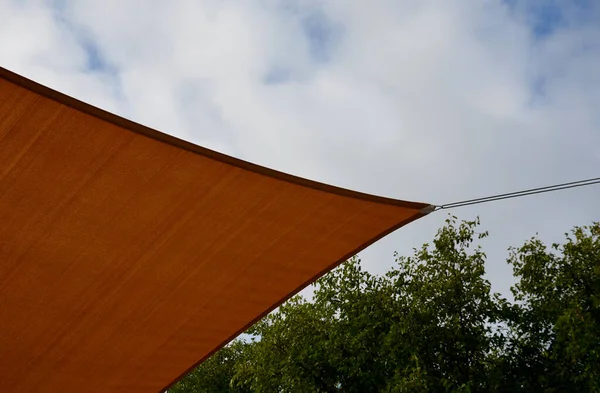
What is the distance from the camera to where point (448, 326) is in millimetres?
13516

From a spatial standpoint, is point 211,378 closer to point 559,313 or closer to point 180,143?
point 559,313

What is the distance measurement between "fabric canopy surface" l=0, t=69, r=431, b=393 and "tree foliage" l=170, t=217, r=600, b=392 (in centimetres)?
853

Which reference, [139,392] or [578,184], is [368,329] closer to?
[139,392]

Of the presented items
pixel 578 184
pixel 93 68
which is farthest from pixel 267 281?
pixel 93 68

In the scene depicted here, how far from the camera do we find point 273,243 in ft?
13.1

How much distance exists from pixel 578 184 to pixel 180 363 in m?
2.89

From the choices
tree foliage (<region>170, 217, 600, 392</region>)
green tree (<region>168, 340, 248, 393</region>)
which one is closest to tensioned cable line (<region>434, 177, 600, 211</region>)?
tree foliage (<region>170, 217, 600, 392</region>)

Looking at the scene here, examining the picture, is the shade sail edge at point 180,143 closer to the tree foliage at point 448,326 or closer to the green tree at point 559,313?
the tree foliage at point 448,326

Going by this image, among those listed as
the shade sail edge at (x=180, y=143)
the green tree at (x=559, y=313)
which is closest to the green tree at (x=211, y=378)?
the green tree at (x=559, y=313)

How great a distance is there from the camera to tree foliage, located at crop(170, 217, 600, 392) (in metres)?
12.9

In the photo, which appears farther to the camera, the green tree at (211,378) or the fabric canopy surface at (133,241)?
the green tree at (211,378)

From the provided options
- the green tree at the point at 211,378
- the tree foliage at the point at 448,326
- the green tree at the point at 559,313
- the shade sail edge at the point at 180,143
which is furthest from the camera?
the green tree at the point at 211,378

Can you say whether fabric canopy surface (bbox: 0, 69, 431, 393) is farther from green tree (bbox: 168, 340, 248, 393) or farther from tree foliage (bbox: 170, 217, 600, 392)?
green tree (bbox: 168, 340, 248, 393)

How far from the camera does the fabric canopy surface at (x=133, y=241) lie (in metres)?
3.01
